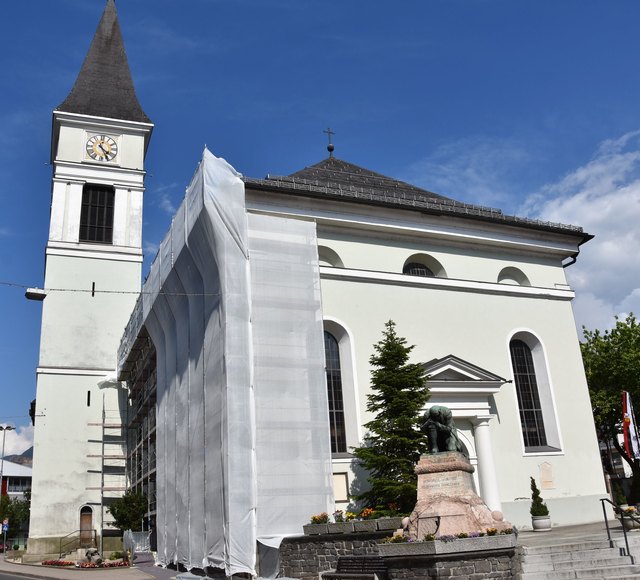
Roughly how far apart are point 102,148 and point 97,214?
3.77m

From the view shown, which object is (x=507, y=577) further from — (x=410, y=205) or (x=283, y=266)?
(x=410, y=205)

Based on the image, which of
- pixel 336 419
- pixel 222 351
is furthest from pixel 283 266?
pixel 336 419

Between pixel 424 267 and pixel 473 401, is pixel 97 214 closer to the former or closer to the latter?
pixel 424 267

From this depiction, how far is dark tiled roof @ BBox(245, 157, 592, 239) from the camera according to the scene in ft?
74.8

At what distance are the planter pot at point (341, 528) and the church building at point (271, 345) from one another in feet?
6.90

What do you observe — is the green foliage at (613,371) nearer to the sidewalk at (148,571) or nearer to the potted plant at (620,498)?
the potted plant at (620,498)

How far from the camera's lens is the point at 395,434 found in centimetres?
1844

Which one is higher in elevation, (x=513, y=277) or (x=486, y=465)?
(x=513, y=277)

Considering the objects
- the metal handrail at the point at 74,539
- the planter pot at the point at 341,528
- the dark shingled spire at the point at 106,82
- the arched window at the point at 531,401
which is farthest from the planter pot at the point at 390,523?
the dark shingled spire at the point at 106,82

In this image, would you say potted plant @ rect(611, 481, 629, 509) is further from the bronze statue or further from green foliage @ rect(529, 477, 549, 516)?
the bronze statue

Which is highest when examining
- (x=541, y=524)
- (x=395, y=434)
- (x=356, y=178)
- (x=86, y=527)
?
(x=356, y=178)

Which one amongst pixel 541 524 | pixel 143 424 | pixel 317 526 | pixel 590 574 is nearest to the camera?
pixel 590 574

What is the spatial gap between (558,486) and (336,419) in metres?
8.54

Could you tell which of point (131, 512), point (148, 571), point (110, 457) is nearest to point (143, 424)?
point (110, 457)
